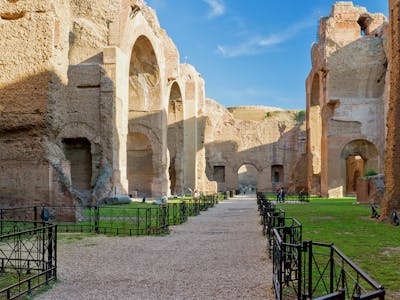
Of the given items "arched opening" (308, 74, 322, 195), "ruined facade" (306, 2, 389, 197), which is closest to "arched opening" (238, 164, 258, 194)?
"arched opening" (308, 74, 322, 195)

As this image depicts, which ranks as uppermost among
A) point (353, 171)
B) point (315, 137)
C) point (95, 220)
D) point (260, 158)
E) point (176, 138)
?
point (315, 137)

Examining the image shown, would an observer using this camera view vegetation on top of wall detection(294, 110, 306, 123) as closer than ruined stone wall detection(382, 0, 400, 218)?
No

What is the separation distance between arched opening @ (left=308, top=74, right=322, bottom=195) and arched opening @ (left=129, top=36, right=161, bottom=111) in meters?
13.1

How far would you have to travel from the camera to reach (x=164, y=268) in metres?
6.24

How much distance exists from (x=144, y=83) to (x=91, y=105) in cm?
754

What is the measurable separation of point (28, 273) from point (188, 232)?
531cm

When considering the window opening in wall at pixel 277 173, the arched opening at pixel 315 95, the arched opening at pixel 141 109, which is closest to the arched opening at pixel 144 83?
the arched opening at pixel 141 109

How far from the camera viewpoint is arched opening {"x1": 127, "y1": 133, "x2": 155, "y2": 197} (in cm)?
2656

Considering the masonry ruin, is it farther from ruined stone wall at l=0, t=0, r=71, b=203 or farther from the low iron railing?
the low iron railing

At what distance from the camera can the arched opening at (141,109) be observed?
86.5ft

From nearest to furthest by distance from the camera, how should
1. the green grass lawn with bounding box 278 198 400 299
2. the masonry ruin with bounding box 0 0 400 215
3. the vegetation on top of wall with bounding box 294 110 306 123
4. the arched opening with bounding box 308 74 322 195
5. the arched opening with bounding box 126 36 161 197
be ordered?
the green grass lawn with bounding box 278 198 400 299
the masonry ruin with bounding box 0 0 400 215
the arched opening with bounding box 126 36 161 197
the arched opening with bounding box 308 74 322 195
the vegetation on top of wall with bounding box 294 110 306 123

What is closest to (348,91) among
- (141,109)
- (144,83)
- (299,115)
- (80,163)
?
(144,83)

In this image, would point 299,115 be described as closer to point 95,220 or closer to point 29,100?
point 29,100

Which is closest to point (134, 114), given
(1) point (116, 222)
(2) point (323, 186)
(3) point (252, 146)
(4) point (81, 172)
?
(4) point (81, 172)
